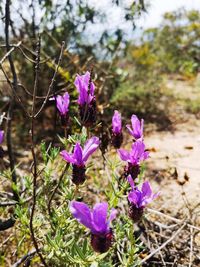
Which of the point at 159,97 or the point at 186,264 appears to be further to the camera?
the point at 159,97

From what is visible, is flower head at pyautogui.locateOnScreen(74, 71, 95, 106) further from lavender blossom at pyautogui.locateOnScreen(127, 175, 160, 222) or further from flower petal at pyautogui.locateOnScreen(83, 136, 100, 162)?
lavender blossom at pyautogui.locateOnScreen(127, 175, 160, 222)

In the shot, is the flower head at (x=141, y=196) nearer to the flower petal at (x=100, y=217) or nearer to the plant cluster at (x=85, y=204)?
the plant cluster at (x=85, y=204)

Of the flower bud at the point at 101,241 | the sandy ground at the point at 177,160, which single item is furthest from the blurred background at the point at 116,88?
the flower bud at the point at 101,241

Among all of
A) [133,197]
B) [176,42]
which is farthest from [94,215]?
[176,42]

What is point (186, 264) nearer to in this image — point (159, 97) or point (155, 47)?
point (159, 97)

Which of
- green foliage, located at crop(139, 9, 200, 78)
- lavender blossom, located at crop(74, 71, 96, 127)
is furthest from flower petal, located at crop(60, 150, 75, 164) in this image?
green foliage, located at crop(139, 9, 200, 78)

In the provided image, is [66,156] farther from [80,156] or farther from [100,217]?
[100,217]

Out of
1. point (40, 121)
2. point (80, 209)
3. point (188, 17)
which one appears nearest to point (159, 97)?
point (40, 121)

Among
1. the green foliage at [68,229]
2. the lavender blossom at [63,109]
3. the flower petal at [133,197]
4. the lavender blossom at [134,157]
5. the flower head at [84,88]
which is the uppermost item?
the flower head at [84,88]
